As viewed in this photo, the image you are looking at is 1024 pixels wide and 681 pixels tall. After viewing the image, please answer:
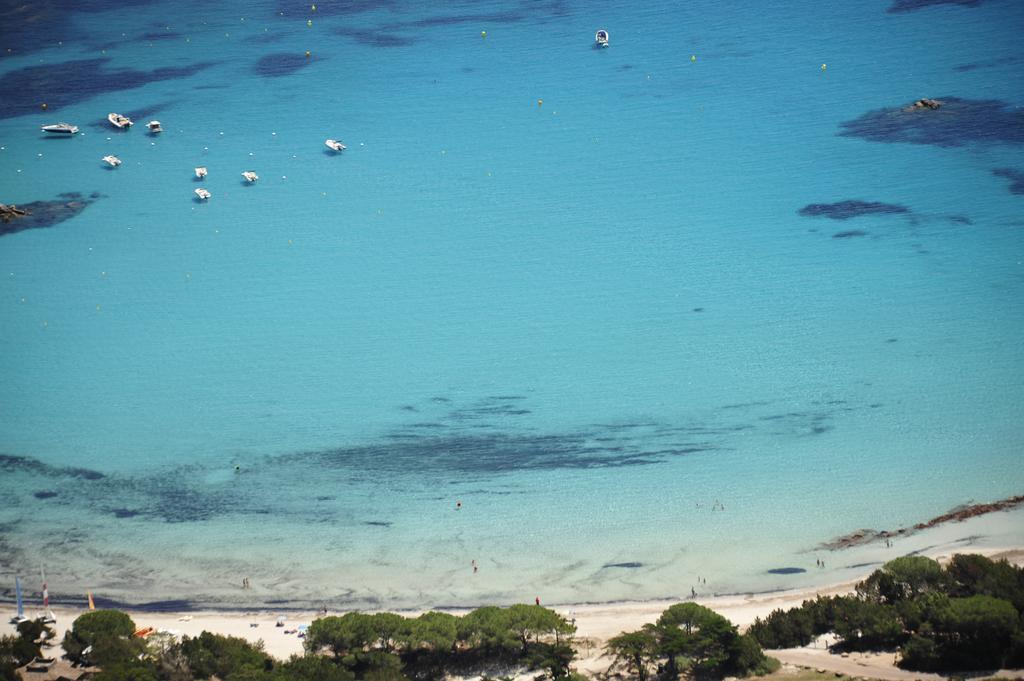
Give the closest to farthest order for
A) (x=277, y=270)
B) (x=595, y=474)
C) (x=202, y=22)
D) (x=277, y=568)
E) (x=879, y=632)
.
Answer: (x=879, y=632) → (x=277, y=568) → (x=595, y=474) → (x=277, y=270) → (x=202, y=22)

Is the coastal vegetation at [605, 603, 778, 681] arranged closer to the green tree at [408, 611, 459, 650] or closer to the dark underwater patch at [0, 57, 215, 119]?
the green tree at [408, 611, 459, 650]

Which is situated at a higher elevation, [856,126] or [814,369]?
[856,126]

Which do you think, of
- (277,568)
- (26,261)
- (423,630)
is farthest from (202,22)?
(423,630)

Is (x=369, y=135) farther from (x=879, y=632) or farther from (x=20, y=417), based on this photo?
(x=879, y=632)

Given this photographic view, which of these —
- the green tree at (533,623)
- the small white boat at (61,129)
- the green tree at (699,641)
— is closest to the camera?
the green tree at (699,641)

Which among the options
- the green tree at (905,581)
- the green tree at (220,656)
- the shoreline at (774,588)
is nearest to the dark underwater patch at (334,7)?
the shoreline at (774,588)

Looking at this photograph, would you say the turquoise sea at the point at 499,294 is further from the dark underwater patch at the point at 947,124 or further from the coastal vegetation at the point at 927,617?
the coastal vegetation at the point at 927,617

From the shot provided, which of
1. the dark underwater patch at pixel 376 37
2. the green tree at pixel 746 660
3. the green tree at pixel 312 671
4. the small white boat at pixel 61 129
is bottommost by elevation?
the green tree at pixel 746 660
